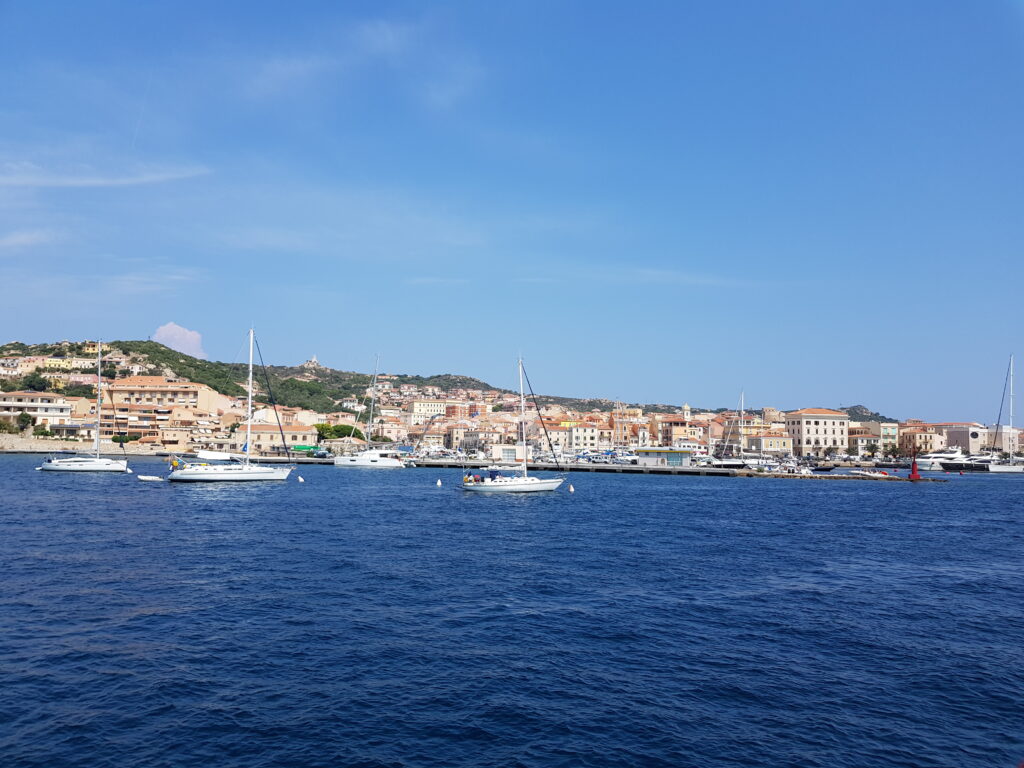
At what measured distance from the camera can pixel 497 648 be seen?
1416cm

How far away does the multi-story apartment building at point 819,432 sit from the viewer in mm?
135625

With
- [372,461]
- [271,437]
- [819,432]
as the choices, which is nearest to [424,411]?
[271,437]

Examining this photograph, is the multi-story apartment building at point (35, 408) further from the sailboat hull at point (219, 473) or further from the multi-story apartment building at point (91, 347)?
the sailboat hull at point (219, 473)

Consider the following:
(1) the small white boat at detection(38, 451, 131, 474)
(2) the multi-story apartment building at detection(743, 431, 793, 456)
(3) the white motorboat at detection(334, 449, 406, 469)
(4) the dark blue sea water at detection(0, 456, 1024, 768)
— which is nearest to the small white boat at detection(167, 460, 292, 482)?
(1) the small white boat at detection(38, 451, 131, 474)

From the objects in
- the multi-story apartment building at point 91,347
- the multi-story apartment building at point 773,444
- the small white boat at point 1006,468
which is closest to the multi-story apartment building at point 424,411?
the multi-story apartment building at point 91,347

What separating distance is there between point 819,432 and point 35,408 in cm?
13439

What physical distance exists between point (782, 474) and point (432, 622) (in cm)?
7426

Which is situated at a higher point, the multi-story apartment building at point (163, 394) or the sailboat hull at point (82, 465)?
the multi-story apartment building at point (163, 394)

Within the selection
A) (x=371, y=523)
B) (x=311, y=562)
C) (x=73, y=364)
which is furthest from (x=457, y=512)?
(x=73, y=364)

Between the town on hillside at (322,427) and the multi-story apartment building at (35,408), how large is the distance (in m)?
0.15

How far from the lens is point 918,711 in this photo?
37.9 feet

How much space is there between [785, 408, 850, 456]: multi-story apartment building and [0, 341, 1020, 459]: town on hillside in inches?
7.7

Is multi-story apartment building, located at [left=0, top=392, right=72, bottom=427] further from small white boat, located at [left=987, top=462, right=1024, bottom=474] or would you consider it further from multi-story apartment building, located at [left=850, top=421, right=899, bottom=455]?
multi-story apartment building, located at [left=850, top=421, right=899, bottom=455]

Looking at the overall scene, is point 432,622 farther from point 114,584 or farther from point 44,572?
point 44,572
